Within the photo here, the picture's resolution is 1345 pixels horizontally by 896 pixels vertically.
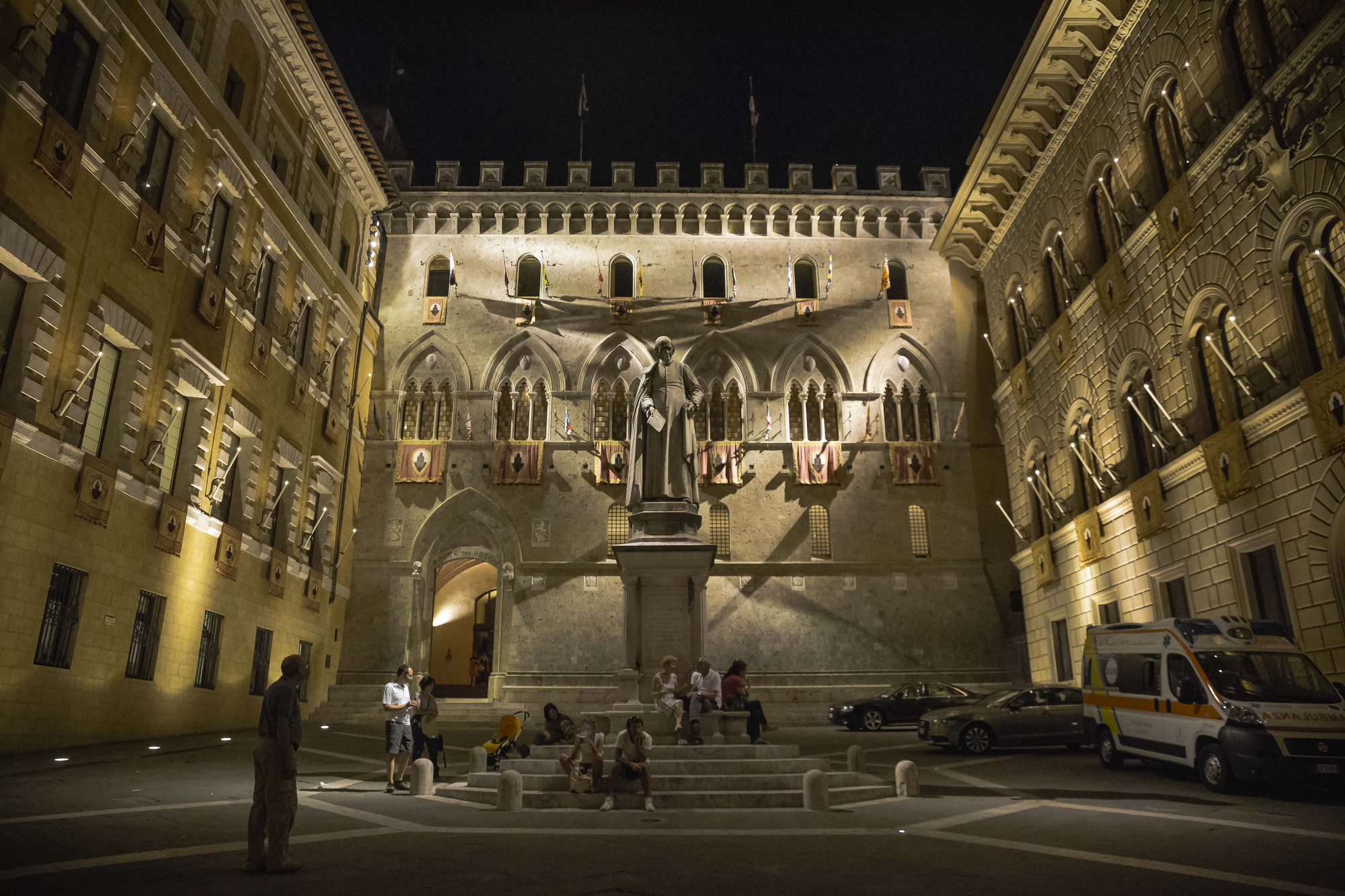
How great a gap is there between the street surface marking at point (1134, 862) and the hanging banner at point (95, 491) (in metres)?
12.8

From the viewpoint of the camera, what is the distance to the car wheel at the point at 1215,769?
12.1m

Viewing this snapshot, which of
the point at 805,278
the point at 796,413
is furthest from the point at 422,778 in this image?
the point at 805,278

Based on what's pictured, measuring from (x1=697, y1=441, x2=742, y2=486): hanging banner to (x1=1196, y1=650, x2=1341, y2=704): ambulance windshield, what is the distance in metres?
20.0

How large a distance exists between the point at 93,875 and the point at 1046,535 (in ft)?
84.5

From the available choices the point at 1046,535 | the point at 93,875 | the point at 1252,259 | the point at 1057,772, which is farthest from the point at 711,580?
the point at 93,875

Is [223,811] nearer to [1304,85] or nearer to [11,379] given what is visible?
[11,379]

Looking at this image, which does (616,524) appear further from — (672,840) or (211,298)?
(672,840)

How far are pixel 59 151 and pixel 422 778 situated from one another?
485 inches

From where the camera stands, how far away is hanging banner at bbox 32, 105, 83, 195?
14883 mm

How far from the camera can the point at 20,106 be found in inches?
565

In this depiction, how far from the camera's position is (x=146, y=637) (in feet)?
59.9

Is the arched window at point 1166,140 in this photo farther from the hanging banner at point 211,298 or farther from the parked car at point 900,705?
the hanging banner at point 211,298

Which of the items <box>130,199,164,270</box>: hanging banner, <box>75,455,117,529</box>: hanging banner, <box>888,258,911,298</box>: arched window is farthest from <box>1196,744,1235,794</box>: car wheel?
<box>888,258,911,298</box>: arched window

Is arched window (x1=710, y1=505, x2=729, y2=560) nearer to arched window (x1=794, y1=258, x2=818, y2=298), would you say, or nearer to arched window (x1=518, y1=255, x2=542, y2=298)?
arched window (x1=794, y1=258, x2=818, y2=298)
